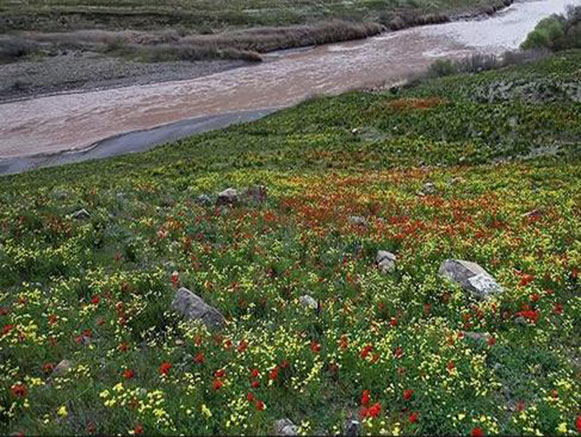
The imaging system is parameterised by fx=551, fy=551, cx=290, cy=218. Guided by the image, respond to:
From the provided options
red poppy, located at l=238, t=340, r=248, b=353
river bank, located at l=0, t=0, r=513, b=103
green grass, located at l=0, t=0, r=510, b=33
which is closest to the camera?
red poppy, located at l=238, t=340, r=248, b=353

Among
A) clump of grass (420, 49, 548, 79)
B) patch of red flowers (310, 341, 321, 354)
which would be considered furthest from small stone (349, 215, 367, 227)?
clump of grass (420, 49, 548, 79)

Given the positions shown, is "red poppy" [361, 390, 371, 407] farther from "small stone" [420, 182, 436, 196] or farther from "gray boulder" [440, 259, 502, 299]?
"small stone" [420, 182, 436, 196]

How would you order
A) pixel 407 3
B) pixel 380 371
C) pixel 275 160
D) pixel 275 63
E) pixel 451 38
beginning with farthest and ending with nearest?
pixel 407 3 < pixel 451 38 < pixel 275 63 < pixel 275 160 < pixel 380 371

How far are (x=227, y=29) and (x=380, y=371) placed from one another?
85716 mm

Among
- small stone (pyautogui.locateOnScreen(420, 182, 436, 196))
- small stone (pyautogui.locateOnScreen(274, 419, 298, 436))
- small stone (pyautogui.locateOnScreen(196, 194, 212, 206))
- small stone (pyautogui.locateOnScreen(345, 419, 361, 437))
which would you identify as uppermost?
small stone (pyautogui.locateOnScreen(274, 419, 298, 436))

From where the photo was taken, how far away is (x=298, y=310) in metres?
9.08

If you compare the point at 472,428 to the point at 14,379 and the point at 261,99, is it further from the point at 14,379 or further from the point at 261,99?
the point at 261,99

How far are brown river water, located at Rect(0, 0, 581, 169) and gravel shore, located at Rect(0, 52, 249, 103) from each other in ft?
7.14

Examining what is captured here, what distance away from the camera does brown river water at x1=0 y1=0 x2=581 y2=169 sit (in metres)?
45.2

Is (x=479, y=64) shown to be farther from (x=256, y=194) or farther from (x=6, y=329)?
(x=6, y=329)

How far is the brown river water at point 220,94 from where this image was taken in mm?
45219

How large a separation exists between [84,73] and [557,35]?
2009 inches

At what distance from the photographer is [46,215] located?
14.3m

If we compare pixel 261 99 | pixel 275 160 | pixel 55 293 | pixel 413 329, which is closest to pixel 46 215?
pixel 55 293
